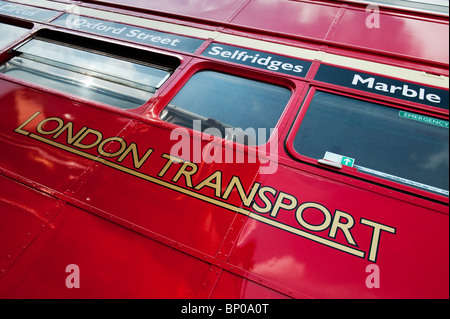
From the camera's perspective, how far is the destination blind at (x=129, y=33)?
276cm

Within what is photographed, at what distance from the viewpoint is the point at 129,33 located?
2920 millimetres

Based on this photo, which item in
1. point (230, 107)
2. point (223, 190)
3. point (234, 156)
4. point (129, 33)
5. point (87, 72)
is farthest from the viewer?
point (129, 33)

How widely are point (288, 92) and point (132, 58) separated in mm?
1539

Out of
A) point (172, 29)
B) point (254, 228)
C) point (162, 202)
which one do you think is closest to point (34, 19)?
point (172, 29)

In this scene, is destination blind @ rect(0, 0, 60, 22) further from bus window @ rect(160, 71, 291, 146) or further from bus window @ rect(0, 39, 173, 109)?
bus window @ rect(160, 71, 291, 146)

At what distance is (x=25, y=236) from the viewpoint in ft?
6.10

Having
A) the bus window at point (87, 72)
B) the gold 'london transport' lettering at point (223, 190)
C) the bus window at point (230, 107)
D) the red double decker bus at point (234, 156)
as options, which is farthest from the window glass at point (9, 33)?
the bus window at point (230, 107)

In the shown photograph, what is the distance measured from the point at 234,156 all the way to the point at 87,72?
1.75m

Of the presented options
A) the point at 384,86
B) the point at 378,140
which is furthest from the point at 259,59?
the point at 378,140

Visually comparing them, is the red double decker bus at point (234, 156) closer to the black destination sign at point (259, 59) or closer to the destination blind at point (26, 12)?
the black destination sign at point (259, 59)

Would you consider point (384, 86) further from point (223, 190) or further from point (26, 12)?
point (26, 12)

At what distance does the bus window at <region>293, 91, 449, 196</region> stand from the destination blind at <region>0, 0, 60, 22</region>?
3.16 meters

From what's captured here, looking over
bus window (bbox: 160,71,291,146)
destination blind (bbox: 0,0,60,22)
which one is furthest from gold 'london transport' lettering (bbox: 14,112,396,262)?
destination blind (bbox: 0,0,60,22)

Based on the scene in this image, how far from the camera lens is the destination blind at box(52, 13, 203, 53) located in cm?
276
